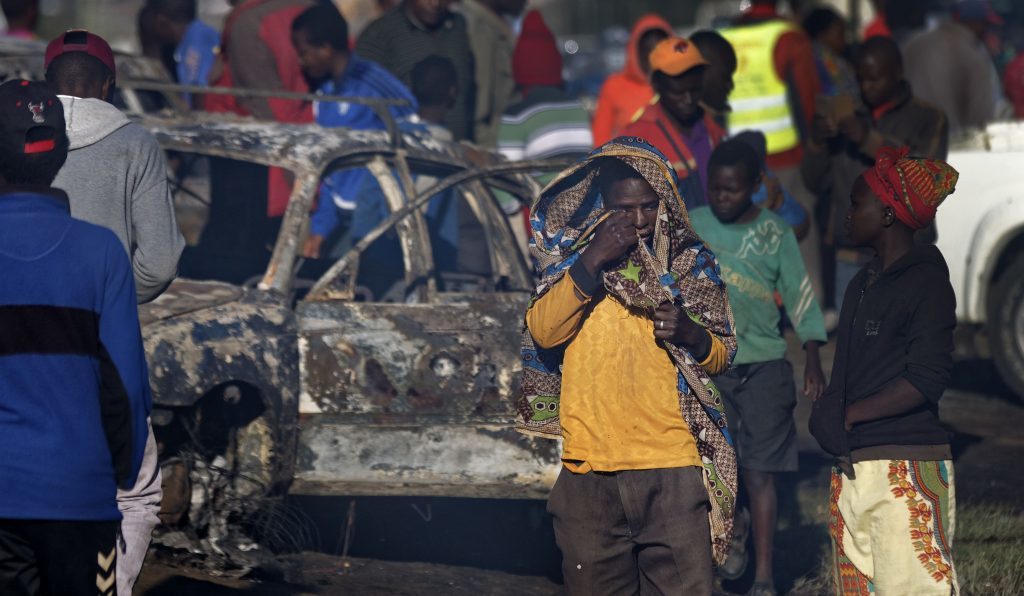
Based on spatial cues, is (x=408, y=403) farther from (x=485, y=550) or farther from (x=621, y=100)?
(x=621, y=100)

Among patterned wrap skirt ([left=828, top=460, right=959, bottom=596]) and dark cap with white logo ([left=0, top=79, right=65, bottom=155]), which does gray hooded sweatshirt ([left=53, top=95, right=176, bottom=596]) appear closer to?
dark cap with white logo ([left=0, top=79, right=65, bottom=155])

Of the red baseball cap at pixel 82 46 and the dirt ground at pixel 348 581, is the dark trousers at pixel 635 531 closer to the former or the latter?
the dirt ground at pixel 348 581

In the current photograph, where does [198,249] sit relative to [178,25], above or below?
below

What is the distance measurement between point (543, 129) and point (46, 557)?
6083 millimetres

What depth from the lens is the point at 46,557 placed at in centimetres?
345

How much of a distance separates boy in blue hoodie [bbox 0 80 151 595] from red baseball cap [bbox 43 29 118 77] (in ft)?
3.82

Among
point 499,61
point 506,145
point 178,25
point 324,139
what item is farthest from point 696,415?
point 178,25

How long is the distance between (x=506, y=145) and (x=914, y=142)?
2705 mm

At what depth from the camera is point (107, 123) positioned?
14.0ft

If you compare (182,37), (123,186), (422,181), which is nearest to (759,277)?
(422,181)

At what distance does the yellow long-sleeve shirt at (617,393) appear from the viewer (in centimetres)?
411

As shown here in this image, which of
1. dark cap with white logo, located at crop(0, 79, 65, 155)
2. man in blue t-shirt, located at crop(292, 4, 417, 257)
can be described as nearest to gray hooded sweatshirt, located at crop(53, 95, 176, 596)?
dark cap with white logo, located at crop(0, 79, 65, 155)

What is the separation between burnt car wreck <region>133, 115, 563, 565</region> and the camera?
18.0 feet

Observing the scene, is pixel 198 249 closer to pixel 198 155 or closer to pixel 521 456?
pixel 198 155
